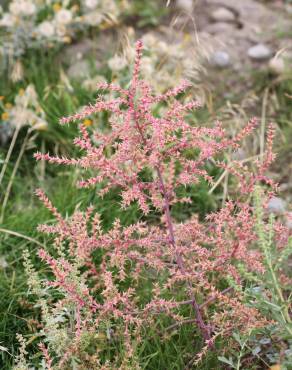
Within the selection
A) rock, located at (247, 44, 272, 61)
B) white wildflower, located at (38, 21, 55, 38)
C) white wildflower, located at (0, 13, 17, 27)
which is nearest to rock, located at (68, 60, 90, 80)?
white wildflower, located at (38, 21, 55, 38)

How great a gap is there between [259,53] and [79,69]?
126 cm

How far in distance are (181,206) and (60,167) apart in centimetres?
76

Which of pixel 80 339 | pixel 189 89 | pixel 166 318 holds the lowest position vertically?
pixel 166 318

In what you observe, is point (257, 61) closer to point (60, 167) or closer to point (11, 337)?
point (60, 167)

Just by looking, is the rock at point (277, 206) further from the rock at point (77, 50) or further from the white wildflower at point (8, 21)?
the white wildflower at point (8, 21)

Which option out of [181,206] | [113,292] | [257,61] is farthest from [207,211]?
[257,61]

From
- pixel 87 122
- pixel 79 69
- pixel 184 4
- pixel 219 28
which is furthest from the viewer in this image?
pixel 184 4

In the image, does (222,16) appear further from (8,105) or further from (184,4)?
(8,105)

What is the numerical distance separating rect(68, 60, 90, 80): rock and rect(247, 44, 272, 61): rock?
115 cm

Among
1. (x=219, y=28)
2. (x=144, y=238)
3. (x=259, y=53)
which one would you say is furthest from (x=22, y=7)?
(x=144, y=238)

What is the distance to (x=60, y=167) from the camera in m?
3.55

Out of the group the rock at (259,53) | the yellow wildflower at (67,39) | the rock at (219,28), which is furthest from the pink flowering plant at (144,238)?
the rock at (219,28)

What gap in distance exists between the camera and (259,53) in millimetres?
4410

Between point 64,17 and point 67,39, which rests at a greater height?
point 64,17
